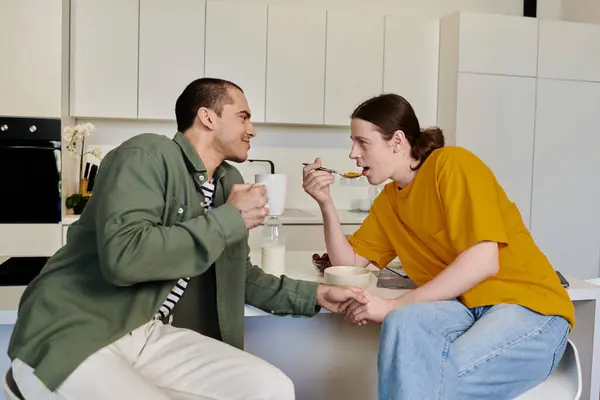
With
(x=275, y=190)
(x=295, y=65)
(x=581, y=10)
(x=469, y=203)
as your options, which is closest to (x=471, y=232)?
(x=469, y=203)

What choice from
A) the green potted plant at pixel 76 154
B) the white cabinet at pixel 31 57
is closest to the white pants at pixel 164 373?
the green potted plant at pixel 76 154

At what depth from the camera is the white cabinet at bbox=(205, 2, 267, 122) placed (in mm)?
3479

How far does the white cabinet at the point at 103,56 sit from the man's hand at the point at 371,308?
226 cm

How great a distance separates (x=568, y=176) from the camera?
3.87m

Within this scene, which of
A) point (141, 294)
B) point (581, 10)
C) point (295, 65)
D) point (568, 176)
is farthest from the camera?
point (581, 10)

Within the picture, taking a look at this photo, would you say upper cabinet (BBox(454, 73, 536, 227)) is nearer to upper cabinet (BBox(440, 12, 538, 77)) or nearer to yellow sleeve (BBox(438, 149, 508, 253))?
upper cabinet (BBox(440, 12, 538, 77))

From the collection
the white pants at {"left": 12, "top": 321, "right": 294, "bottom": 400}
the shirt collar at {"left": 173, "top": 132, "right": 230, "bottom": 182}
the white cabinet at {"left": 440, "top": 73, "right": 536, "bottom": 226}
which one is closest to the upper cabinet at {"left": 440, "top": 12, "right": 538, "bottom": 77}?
the white cabinet at {"left": 440, "top": 73, "right": 536, "bottom": 226}

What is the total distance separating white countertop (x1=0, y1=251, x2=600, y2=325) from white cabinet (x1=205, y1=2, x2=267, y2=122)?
161 cm

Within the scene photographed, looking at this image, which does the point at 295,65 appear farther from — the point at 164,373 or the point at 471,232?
the point at 164,373

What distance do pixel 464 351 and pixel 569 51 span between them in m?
2.94

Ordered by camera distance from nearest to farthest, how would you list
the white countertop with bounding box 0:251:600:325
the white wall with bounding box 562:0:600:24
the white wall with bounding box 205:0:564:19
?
the white countertop with bounding box 0:251:600:325 < the white wall with bounding box 205:0:564:19 < the white wall with bounding box 562:0:600:24

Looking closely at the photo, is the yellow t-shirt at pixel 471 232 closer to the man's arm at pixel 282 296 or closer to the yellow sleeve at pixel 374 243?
the yellow sleeve at pixel 374 243

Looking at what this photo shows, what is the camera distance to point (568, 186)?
388 cm

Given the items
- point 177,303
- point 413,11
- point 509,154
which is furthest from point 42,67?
point 509,154
